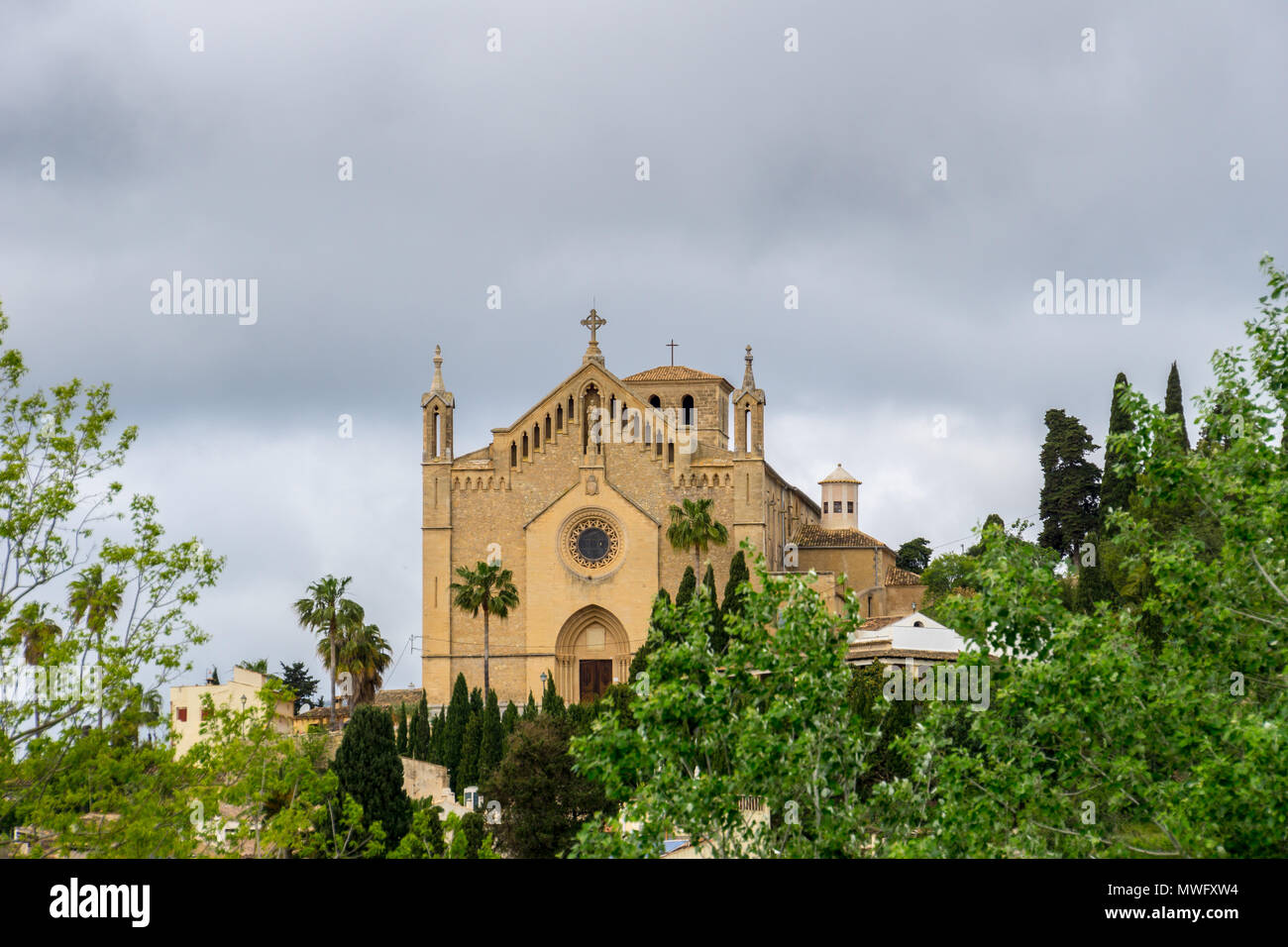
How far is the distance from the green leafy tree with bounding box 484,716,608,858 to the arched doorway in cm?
2308

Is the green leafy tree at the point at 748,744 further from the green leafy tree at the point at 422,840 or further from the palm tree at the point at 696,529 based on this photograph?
the palm tree at the point at 696,529

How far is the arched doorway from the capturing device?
59.4 m

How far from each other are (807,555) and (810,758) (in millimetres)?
51473

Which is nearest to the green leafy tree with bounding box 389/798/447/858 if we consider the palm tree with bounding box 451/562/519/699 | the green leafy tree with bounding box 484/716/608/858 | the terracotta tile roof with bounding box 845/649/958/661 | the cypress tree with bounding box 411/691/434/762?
the green leafy tree with bounding box 484/716/608/858

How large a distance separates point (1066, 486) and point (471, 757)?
119 feet

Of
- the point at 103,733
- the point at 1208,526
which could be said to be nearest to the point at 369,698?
the point at 1208,526

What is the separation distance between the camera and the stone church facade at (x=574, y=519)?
5959 centimetres

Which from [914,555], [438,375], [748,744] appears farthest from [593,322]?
[748,744]

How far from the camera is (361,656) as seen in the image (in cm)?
5694

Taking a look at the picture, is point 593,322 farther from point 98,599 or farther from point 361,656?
point 98,599

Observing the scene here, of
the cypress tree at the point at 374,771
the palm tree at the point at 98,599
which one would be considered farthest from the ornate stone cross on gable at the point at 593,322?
the palm tree at the point at 98,599

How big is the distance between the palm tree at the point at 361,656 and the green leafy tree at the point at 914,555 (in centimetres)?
3908
